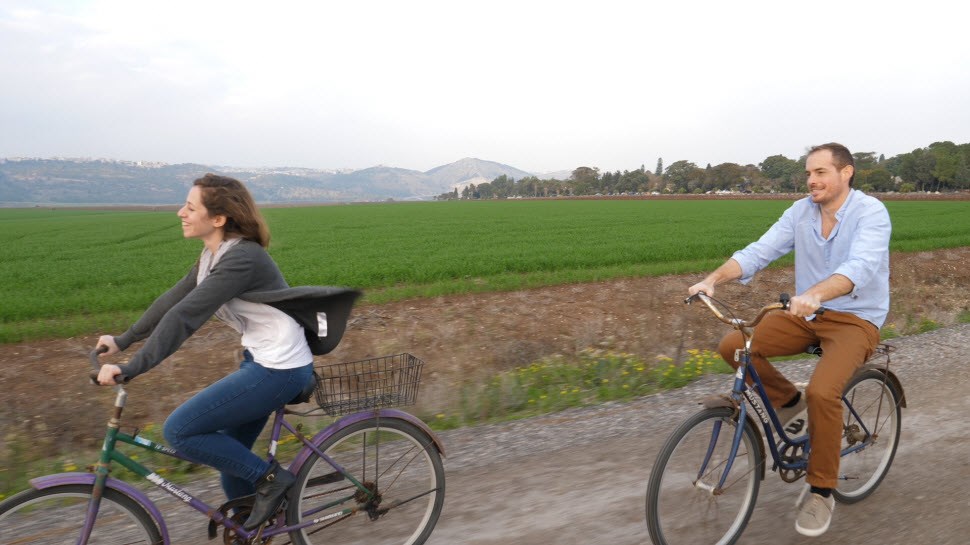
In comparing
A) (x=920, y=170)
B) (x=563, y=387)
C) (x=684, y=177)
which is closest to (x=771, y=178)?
(x=684, y=177)

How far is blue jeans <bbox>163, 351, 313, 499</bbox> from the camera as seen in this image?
9.14 ft

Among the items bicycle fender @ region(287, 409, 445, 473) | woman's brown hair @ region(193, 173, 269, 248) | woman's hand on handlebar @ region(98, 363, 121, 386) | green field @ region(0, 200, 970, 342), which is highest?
woman's brown hair @ region(193, 173, 269, 248)

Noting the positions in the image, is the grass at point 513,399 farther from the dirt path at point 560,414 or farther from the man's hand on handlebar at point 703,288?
the man's hand on handlebar at point 703,288

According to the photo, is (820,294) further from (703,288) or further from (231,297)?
(231,297)

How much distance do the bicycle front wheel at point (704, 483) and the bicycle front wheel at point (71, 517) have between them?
91.1 inches

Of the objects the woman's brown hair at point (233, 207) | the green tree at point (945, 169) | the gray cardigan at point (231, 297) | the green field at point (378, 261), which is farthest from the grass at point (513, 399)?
the green tree at point (945, 169)

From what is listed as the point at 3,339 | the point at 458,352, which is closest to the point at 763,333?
the point at 458,352

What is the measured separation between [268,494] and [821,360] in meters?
2.93

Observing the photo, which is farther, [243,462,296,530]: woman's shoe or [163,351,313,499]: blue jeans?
[243,462,296,530]: woman's shoe

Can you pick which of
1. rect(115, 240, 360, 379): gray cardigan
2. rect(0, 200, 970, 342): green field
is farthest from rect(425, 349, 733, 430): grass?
rect(0, 200, 970, 342): green field

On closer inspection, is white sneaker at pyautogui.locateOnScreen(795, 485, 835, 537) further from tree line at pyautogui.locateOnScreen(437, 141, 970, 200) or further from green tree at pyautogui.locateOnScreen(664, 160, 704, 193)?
green tree at pyautogui.locateOnScreen(664, 160, 704, 193)

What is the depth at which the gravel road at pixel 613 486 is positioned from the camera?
3.48 metres

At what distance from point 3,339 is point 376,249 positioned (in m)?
14.7

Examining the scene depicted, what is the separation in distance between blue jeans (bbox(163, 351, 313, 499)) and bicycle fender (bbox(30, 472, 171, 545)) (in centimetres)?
24
